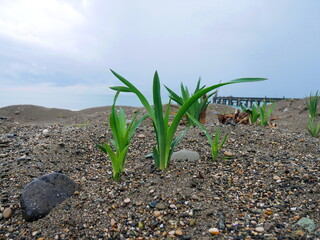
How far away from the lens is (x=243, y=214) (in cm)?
151

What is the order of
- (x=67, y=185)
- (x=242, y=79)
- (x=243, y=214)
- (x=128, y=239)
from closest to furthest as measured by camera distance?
(x=128, y=239), (x=243, y=214), (x=242, y=79), (x=67, y=185)

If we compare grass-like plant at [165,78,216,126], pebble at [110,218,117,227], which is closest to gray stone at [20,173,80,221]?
pebble at [110,218,117,227]

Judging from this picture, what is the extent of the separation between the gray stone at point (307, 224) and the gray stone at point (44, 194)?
141 centimetres

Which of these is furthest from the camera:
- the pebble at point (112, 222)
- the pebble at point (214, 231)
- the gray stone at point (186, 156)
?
the gray stone at point (186, 156)

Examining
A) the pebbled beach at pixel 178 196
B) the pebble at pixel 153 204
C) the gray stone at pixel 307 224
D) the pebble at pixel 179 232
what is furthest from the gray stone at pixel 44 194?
the gray stone at pixel 307 224

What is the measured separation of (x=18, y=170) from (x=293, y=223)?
2.02m

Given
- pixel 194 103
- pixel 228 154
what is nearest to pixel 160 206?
pixel 228 154

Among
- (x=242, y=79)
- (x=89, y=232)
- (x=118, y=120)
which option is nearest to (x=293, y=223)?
(x=242, y=79)

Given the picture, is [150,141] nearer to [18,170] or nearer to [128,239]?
[18,170]

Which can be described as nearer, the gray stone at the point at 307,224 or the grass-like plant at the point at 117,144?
the gray stone at the point at 307,224

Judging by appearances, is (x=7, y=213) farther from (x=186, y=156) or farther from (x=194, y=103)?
(x=194, y=103)

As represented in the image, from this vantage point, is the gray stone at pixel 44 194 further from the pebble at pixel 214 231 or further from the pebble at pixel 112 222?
the pebble at pixel 214 231

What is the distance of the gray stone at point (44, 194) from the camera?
63.9 inches

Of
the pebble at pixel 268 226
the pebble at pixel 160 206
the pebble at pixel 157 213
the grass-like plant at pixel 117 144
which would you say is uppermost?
the grass-like plant at pixel 117 144
